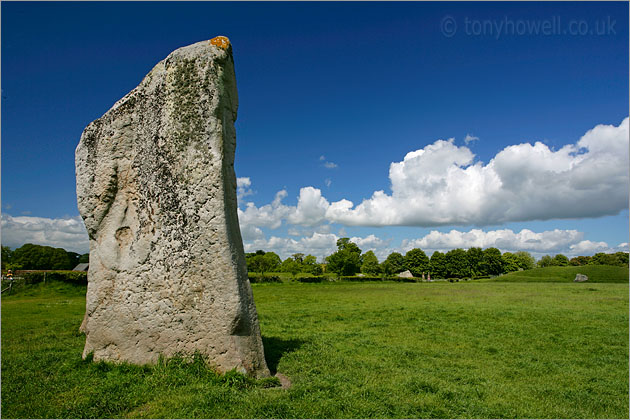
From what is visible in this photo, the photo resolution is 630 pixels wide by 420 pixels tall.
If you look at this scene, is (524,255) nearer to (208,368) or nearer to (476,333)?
(476,333)

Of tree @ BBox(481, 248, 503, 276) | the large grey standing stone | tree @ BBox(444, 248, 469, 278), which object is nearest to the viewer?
the large grey standing stone

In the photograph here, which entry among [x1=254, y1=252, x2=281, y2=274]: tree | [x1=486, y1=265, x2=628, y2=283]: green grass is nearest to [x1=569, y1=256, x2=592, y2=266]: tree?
[x1=486, y1=265, x2=628, y2=283]: green grass

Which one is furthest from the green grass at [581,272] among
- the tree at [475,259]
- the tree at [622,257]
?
the tree at [622,257]

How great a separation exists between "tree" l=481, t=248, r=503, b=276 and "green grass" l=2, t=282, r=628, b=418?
265ft

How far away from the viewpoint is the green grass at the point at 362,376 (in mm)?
5942

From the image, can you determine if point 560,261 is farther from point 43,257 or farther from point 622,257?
point 43,257

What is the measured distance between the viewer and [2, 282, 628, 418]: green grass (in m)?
5.94

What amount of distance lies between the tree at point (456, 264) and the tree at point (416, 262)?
5.78 metres

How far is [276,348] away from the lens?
31.9 ft

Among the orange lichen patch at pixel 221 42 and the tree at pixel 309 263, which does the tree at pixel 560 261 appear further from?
the orange lichen patch at pixel 221 42

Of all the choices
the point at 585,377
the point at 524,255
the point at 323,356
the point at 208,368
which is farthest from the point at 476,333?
the point at 524,255

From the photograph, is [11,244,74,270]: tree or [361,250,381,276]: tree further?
[361,250,381,276]: tree

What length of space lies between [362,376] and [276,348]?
2838mm

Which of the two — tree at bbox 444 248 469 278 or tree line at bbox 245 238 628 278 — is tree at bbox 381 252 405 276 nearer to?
tree line at bbox 245 238 628 278
